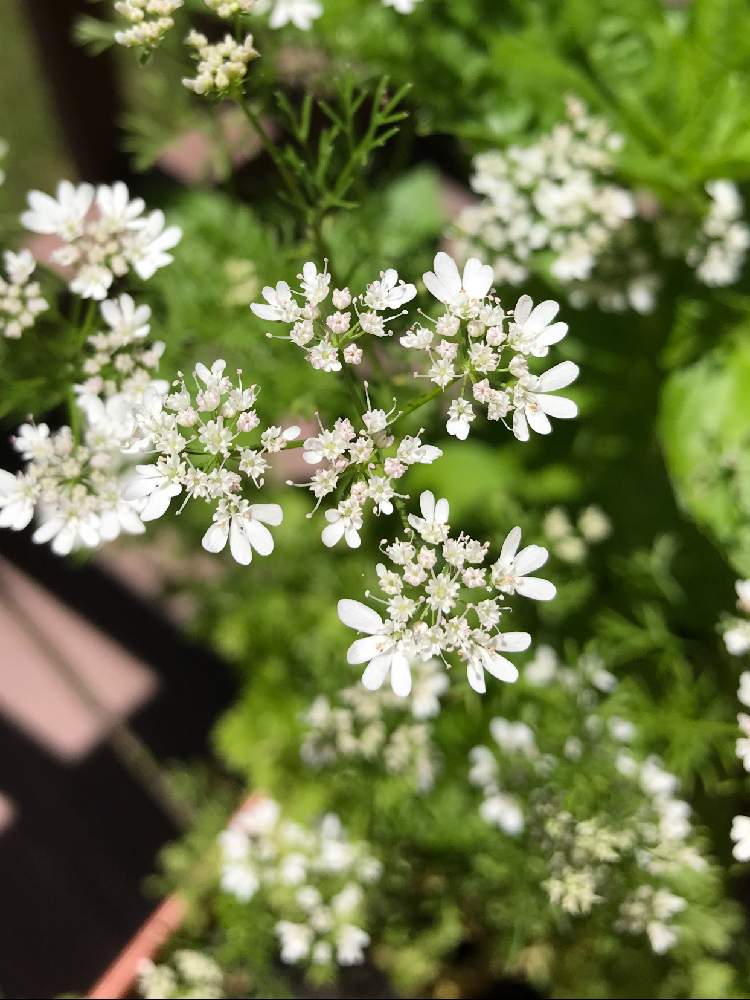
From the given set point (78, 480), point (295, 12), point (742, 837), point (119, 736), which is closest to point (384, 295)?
point (78, 480)

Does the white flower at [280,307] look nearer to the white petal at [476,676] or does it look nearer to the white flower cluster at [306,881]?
the white petal at [476,676]

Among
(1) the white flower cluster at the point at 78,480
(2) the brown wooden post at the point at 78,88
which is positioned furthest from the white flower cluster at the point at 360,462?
(2) the brown wooden post at the point at 78,88

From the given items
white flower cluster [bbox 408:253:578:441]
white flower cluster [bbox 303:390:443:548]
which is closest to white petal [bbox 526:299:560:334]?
white flower cluster [bbox 408:253:578:441]

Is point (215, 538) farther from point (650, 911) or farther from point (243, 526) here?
point (650, 911)

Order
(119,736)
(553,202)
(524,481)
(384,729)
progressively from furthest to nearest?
(119,736), (524,481), (384,729), (553,202)

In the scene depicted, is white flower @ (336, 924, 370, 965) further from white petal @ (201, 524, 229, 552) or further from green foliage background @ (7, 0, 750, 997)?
white petal @ (201, 524, 229, 552)
